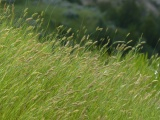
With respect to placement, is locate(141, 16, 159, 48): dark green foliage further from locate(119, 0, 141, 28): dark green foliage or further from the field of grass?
the field of grass

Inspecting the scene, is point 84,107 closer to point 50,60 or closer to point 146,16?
point 50,60

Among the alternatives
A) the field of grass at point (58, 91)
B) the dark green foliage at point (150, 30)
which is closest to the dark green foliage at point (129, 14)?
the dark green foliage at point (150, 30)

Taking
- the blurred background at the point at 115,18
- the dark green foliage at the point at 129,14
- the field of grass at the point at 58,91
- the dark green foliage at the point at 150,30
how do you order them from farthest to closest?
the dark green foliage at the point at 129,14 → the dark green foliage at the point at 150,30 → the blurred background at the point at 115,18 → the field of grass at the point at 58,91

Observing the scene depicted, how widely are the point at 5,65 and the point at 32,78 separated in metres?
0.26

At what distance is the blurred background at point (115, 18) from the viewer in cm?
727

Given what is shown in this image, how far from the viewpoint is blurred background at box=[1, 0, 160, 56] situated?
7270 millimetres

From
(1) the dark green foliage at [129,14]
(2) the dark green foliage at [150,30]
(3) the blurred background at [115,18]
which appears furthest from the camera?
(1) the dark green foliage at [129,14]

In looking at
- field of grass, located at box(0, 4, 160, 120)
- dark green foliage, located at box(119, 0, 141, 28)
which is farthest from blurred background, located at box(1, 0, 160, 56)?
Answer: field of grass, located at box(0, 4, 160, 120)

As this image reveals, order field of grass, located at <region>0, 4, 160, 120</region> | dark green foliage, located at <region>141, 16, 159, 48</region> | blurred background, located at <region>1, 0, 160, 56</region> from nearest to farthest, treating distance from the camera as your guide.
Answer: field of grass, located at <region>0, 4, 160, 120</region>, blurred background, located at <region>1, 0, 160, 56</region>, dark green foliage, located at <region>141, 16, 159, 48</region>

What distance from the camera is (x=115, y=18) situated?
789 cm

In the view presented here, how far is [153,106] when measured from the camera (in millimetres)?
4738

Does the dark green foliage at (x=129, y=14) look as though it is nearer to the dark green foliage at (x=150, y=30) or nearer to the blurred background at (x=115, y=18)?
the blurred background at (x=115, y=18)

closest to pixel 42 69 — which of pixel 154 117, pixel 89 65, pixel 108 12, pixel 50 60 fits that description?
pixel 50 60

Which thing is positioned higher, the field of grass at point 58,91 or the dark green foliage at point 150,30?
the field of grass at point 58,91
